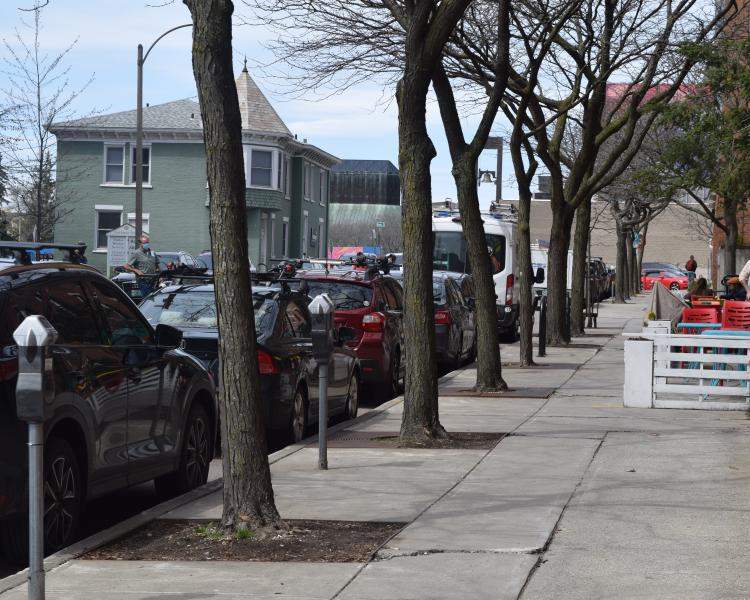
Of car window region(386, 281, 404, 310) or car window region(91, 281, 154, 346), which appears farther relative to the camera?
car window region(386, 281, 404, 310)

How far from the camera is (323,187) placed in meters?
67.6

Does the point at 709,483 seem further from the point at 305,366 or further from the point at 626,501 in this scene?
the point at 305,366

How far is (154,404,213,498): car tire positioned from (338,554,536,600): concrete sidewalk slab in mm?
2922

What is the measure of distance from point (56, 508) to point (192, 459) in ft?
7.55

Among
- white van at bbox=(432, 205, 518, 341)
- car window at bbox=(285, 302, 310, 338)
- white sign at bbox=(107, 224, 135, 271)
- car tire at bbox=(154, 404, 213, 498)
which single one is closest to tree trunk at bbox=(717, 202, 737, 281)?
→ white van at bbox=(432, 205, 518, 341)

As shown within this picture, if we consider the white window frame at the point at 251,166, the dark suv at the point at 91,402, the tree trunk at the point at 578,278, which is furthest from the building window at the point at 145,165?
the dark suv at the point at 91,402

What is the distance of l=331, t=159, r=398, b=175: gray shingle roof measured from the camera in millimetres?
111000

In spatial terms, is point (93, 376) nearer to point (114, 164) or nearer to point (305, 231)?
point (114, 164)

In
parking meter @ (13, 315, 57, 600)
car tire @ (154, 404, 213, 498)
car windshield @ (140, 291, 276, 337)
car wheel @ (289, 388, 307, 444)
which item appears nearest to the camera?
parking meter @ (13, 315, 57, 600)

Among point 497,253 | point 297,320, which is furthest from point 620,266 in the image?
point 297,320

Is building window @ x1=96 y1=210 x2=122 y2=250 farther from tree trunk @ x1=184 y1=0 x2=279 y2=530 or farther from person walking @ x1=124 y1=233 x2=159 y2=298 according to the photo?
tree trunk @ x1=184 y1=0 x2=279 y2=530

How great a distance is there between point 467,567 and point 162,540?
1.93 m

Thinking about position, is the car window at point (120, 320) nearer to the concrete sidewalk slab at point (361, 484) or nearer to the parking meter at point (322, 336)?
the concrete sidewalk slab at point (361, 484)

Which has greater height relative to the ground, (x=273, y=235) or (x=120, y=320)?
(x=273, y=235)
